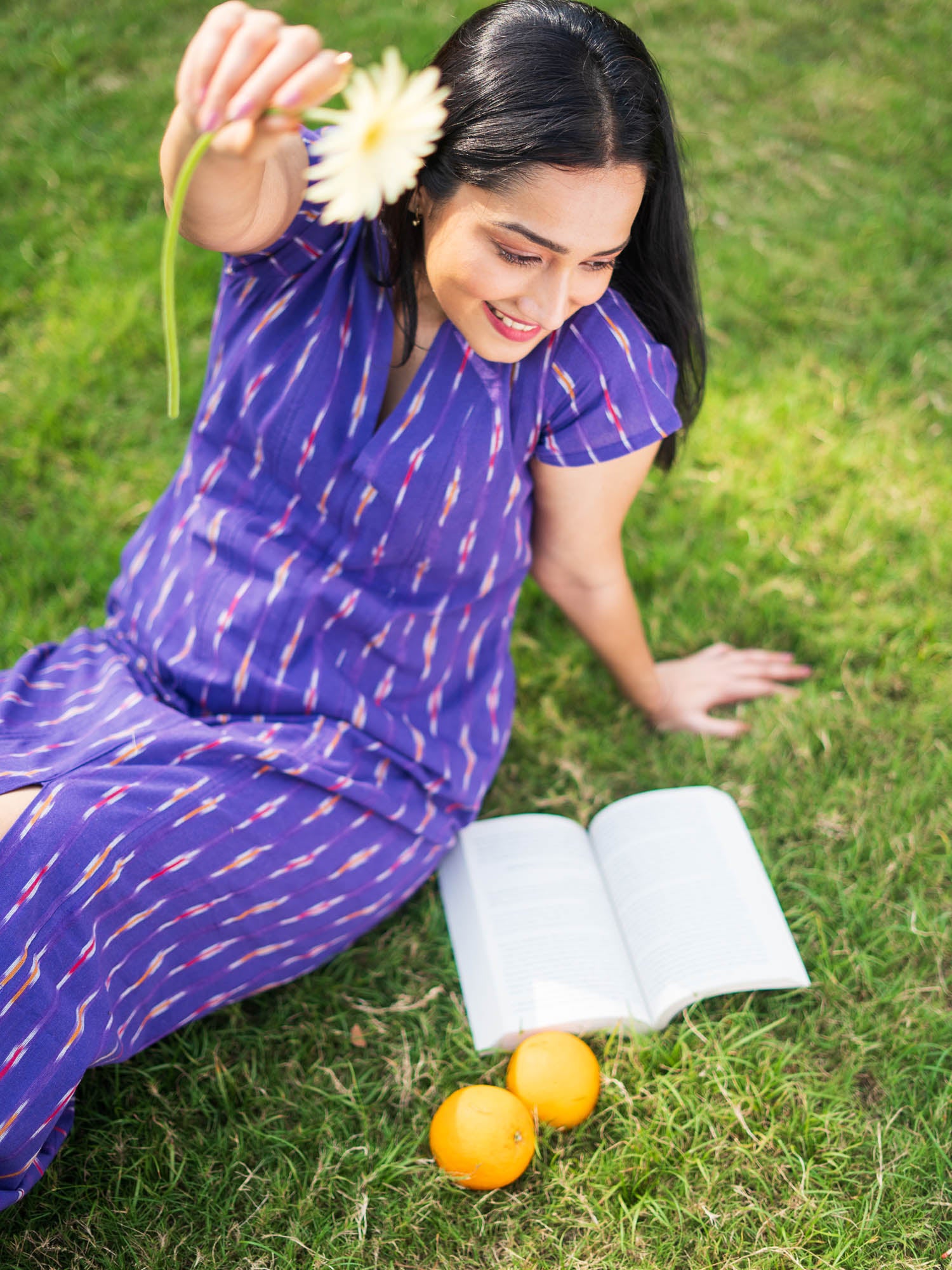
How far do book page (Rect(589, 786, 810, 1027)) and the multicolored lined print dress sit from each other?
40 cm

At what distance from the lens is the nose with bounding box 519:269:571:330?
5.36ft

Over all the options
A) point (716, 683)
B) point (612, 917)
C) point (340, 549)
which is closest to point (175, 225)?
point (340, 549)

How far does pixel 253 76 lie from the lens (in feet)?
3.72

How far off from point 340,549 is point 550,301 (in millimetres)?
611

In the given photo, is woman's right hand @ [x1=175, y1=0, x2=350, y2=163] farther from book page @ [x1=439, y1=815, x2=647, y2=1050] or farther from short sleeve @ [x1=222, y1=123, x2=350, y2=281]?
book page @ [x1=439, y1=815, x2=647, y2=1050]

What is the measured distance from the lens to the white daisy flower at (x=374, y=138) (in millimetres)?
980

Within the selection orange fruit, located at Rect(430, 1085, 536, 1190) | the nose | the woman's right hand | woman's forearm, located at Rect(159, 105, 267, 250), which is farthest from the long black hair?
orange fruit, located at Rect(430, 1085, 536, 1190)

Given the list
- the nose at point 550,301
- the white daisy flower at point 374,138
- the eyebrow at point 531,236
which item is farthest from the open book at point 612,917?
the white daisy flower at point 374,138

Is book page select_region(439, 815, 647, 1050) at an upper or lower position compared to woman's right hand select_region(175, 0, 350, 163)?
lower

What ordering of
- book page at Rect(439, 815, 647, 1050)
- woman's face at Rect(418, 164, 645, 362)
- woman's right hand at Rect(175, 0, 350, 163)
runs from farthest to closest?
book page at Rect(439, 815, 647, 1050) < woman's face at Rect(418, 164, 645, 362) < woman's right hand at Rect(175, 0, 350, 163)

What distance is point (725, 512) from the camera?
3.07m

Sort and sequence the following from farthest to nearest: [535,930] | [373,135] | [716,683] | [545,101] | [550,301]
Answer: [716,683], [535,930], [550,301], [545,101], [373,135]

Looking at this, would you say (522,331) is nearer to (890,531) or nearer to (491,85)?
(491,85)

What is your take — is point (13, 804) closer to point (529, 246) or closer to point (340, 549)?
point (340, 549)
